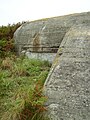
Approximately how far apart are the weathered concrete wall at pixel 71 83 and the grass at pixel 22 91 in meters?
0.20

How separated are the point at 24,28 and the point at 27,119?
597 cm

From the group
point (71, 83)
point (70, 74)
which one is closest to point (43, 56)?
point (70, 74)

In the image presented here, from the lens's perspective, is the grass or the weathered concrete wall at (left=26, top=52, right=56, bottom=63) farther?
the weathered concrete wall at (left=26, top=52, right=56, bottom=63)

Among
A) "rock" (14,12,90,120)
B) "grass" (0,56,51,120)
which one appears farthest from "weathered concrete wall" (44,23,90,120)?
"grass" (0,56,51,120)

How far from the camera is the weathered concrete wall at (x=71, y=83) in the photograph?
4249mm

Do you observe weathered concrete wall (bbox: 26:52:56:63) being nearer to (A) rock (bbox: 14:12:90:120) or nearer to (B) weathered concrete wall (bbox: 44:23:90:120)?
(A) rock (bbox: 14:12:90:120)

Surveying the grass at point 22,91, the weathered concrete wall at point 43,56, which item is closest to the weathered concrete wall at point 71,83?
the grass at point 22,91

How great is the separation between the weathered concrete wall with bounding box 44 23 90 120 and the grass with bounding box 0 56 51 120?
0.20m

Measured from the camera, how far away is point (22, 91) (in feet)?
16.7

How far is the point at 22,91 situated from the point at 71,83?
961 millimetres

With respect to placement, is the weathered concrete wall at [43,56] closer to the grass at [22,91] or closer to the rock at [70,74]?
the rock at [70,74]

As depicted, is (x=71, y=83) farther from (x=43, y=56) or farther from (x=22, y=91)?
(x=43, y=56)

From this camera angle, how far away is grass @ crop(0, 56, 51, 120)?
4277 millimetres

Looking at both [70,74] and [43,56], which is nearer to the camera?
[70,74]
